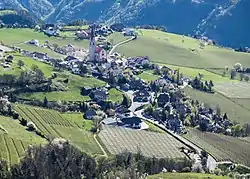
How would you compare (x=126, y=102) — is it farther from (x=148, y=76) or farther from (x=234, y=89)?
(x=234, y=89)

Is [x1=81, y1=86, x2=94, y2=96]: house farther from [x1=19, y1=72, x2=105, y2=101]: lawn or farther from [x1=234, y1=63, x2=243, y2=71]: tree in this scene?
[x1=234, y1=63, x2=243, y2=71]: tree

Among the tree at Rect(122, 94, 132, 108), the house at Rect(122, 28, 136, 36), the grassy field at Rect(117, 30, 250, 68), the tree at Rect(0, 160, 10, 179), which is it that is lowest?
the tree at Rect(0, 160, 10, 179)

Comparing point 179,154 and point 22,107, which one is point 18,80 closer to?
point 22,107

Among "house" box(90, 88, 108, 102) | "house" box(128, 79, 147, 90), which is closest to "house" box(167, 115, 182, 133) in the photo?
"house" box(90, 88, 108, 102)

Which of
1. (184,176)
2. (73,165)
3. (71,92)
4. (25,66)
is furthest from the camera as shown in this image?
(25,66)

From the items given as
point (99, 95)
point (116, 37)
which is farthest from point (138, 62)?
point (99, 95)

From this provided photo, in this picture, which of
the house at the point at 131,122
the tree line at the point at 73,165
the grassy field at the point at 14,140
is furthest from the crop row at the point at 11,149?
the house at the point at 131,122

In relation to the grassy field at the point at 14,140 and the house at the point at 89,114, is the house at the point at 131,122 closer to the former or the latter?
the house at the point at 89,114

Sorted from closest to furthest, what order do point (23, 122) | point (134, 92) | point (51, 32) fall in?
point (23, 122)
point (134, 92)
point (51, 32)
